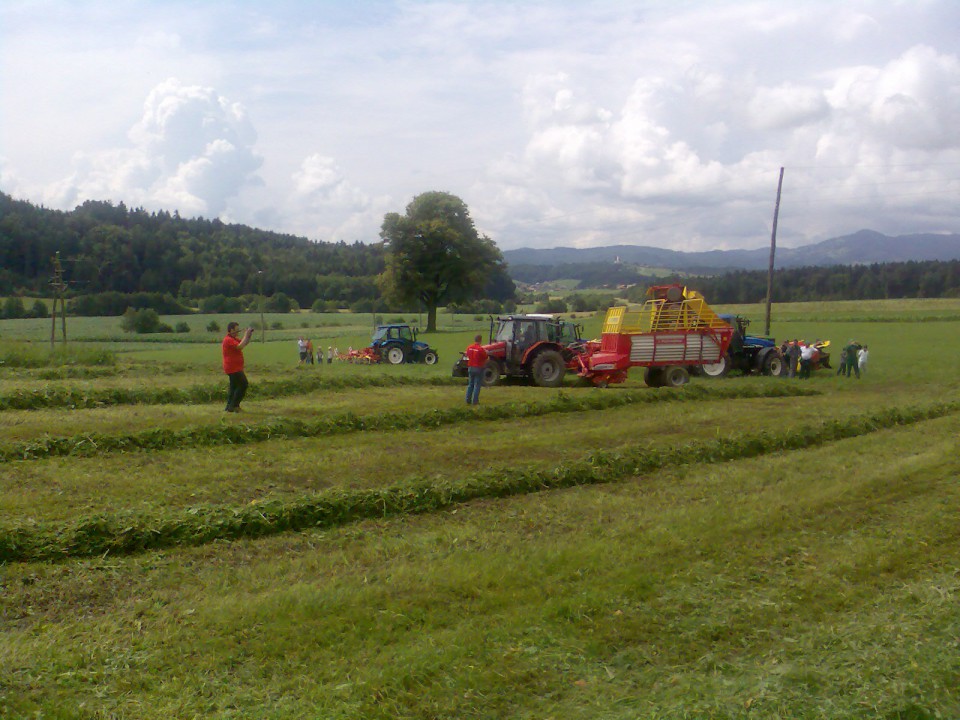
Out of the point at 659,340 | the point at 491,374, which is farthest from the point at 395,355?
the point at 659,340

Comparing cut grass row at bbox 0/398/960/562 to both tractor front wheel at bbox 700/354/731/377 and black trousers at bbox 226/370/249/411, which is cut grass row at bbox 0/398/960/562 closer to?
black trousers at bbox 226/370/249/411

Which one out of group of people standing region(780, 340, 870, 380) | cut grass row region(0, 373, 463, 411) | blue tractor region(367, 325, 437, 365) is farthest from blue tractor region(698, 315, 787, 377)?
blue tractor region(367, 325, 437, 365)

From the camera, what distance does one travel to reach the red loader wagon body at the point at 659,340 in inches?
797

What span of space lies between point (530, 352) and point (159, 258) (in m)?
64.5

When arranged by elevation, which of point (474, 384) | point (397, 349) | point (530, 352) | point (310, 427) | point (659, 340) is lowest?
point (310, 427)

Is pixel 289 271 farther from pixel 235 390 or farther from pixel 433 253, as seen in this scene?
pixel 235 390

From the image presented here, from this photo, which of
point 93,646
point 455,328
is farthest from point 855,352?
point 455,328

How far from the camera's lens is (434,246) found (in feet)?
191

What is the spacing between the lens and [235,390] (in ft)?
44.5

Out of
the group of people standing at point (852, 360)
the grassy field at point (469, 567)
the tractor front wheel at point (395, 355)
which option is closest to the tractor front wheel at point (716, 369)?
the group of people standing at point (852, 360)

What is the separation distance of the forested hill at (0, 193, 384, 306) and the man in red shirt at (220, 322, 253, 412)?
166ft

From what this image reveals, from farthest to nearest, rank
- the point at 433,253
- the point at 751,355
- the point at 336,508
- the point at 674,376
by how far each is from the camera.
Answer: the point at 433,253
the point at 751,355
the point at 674,376
the point at 336,508

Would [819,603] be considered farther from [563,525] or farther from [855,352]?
[855,352]

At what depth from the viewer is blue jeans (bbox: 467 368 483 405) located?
1557 centimetres
